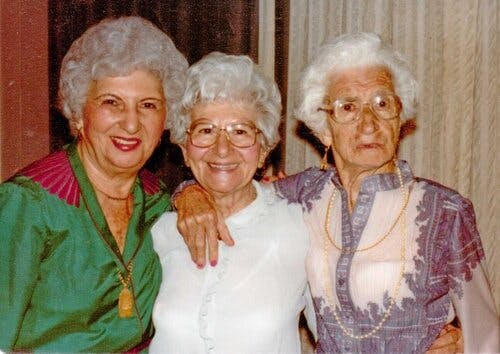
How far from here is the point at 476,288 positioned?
6.04ft

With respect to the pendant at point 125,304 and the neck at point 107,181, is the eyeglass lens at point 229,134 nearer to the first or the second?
the neck at point 107,181

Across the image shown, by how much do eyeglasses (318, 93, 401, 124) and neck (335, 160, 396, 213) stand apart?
0.16 metres

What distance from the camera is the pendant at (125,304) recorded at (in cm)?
206

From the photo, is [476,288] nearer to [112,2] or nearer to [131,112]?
[131,112]

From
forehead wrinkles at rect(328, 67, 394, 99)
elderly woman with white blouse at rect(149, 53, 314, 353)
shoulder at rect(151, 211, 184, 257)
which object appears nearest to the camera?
elderly woman with white blouse at rect(149, 53, 314, 353)

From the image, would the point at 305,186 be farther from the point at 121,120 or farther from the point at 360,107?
the point at 121,120

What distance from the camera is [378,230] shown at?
2002mm

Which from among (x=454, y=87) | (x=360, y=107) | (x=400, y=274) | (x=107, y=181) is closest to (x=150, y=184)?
(x=107, y=181)

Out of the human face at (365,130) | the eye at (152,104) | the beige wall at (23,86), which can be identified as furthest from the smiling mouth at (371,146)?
the beige wall at (23,86)

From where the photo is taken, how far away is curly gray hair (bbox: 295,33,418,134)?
2.10 meters

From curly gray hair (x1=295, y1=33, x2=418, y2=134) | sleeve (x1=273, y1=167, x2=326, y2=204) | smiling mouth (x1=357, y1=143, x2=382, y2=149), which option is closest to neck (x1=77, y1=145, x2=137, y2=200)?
sleeve (x1=273, y1=167, x2=326, y2=204)

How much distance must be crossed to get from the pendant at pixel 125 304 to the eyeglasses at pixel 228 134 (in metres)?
0.54

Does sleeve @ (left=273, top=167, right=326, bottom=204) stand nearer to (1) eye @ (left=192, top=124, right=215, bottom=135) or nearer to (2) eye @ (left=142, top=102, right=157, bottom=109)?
(1) eye @ (left=192, top=124, right=215, bottom=135)

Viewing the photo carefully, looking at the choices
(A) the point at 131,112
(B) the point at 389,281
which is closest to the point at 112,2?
(A) the point at 131,112
